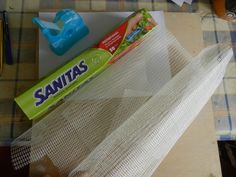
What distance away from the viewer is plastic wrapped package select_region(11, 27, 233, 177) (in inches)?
23.2

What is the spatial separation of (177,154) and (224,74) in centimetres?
23

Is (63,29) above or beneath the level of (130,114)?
above

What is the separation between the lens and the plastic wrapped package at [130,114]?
23.2 inches

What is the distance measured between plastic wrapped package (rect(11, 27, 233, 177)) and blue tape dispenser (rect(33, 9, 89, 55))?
0.33ft

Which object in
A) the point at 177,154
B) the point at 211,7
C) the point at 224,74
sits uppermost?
the point at 211,7

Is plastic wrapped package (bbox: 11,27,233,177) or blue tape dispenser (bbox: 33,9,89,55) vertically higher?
blue tape dispenser (bbox: 33,9,89,55)

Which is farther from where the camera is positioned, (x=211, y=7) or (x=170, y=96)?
(x=211, y=7)

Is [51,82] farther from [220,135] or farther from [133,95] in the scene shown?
[220,135]

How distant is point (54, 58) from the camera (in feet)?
2.24

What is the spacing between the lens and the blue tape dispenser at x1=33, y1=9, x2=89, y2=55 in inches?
25.1

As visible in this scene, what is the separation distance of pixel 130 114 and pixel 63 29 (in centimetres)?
22

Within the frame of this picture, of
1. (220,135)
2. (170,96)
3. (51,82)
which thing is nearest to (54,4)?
(51,82)

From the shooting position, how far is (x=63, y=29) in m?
0.65

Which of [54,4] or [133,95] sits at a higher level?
[54,4]
